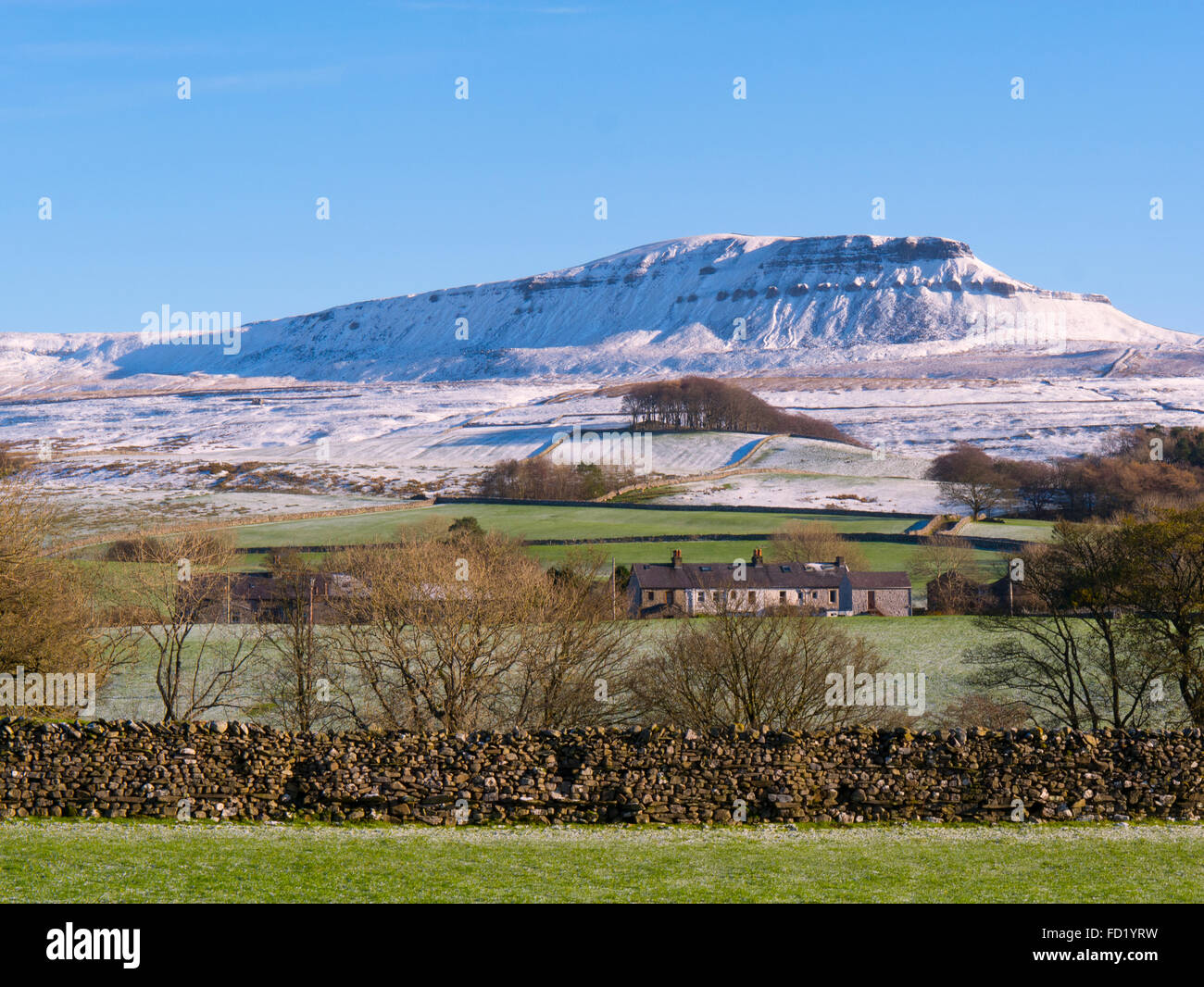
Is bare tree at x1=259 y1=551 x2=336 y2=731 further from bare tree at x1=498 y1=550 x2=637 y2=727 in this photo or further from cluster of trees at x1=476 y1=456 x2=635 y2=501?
cluster of trees at x1=476 y1=456 x2=635 y2=501

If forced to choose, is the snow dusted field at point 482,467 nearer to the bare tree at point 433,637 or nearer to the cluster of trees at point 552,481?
the cluster of trees at point 552,481

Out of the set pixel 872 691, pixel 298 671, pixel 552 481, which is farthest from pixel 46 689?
pixel 552 481

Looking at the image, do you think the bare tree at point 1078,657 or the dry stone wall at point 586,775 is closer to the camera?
the dry stone wall at point 586,775

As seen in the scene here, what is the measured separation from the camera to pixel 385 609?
35469 mm

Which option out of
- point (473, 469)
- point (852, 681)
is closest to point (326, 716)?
point (852, 681)

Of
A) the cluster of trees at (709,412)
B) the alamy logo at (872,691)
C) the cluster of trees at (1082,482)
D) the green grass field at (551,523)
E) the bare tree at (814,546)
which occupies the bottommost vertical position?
the alamy logo at (872,691)

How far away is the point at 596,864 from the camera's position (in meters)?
15.9

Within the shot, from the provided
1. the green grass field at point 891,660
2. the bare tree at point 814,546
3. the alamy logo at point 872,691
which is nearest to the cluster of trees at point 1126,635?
the green grass field at point 891,660

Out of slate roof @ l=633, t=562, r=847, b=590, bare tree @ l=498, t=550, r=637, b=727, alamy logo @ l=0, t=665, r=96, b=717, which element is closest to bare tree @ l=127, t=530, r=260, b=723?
alamy logo @ l=0, t=665, r=96, b=717
